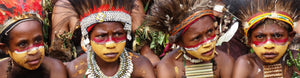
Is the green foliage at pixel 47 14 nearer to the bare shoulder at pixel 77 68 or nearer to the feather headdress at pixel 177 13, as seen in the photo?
the bare shoulder at pixel 77 68

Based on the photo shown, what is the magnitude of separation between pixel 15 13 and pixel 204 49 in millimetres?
2035

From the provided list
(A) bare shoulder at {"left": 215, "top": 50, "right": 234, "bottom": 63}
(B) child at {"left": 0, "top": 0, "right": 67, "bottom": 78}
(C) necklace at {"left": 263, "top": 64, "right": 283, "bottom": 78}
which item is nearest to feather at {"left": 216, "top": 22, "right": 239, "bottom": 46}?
(A) bare shoulder at {"left": 215, "top": 50, "right": 234, "bottom": 63}

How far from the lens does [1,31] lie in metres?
4.15

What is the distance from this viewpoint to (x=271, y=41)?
14.8 ft

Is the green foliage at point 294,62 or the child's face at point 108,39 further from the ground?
the child's face at point 108,39

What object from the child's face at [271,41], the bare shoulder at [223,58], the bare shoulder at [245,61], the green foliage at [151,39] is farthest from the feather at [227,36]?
the green foliage at [151,39]

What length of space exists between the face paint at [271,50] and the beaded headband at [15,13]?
94.2 inches

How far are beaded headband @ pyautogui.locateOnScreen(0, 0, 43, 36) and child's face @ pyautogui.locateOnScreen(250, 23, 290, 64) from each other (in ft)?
7.76

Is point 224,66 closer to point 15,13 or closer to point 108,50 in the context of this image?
point 108,50

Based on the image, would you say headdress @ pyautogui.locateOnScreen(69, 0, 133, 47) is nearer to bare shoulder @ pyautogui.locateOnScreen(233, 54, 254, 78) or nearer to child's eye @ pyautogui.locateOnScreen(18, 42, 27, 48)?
child's eye @ pyautogui.locateOnScreen(18, 42, 27, 48)

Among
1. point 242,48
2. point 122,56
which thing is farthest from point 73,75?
point 242,48

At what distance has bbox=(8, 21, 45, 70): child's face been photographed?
163 inches

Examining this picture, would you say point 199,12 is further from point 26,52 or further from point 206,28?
point 26,52

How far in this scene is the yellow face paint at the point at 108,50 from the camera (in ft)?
14.5
